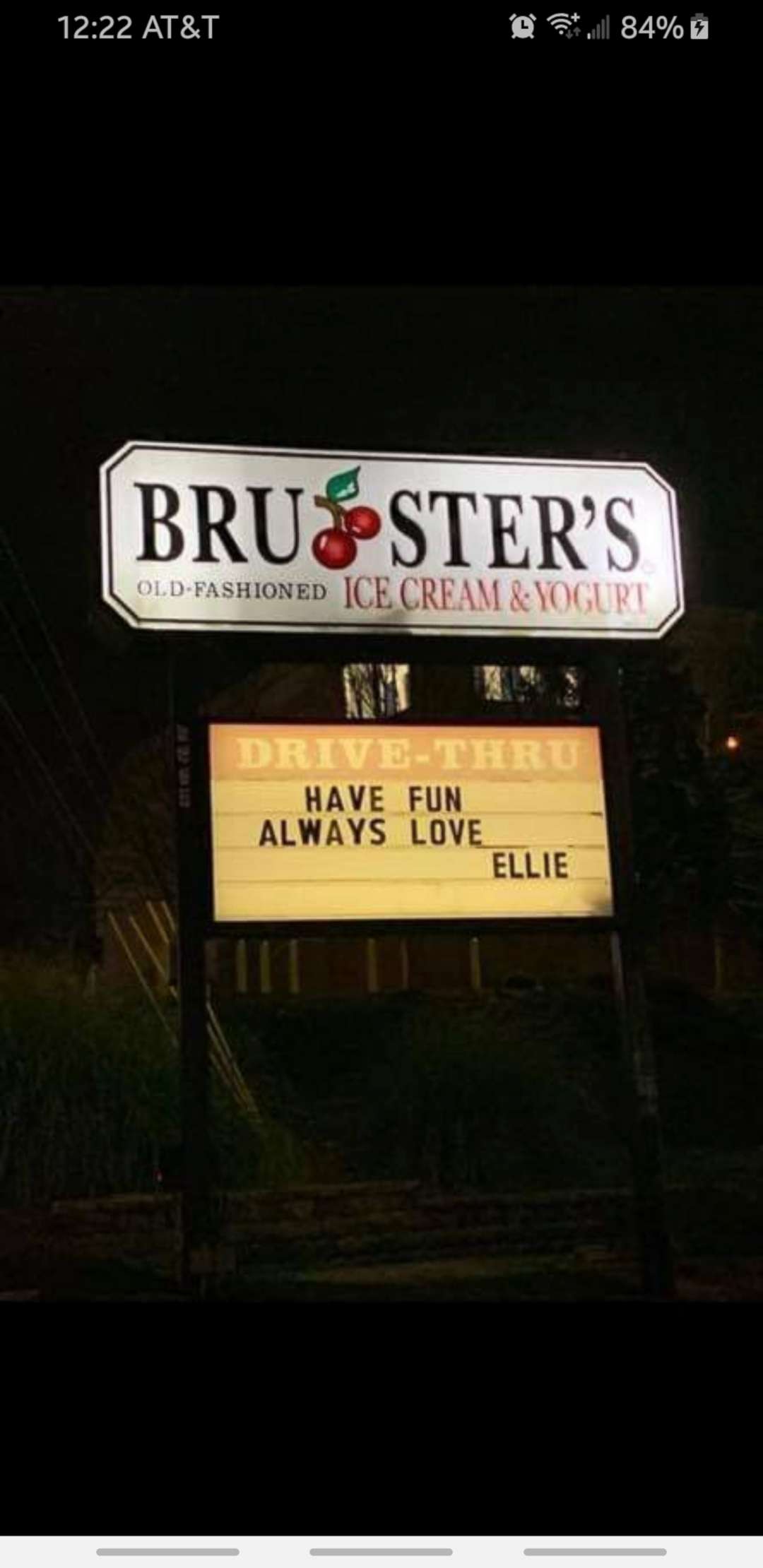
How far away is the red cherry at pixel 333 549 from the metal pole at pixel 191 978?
1.02m

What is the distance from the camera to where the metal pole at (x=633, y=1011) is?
9727mm

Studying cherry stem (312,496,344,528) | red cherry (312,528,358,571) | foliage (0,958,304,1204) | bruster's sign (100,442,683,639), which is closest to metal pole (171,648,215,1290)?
bruster's sign (100,442,683,639)

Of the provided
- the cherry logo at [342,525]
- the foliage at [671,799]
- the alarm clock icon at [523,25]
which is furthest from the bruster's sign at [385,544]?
the foliage at [671,799]

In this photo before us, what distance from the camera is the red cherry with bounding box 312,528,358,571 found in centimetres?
1046

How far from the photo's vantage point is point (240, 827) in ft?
33.2

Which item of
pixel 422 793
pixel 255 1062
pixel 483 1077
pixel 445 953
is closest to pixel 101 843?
pixel 445 953

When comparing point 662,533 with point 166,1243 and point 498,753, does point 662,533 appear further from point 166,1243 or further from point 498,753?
point 166,1243

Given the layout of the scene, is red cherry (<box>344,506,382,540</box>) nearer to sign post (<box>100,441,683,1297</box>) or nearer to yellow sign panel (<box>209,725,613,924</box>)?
sign post (<box>100,441,683,1297</box>)

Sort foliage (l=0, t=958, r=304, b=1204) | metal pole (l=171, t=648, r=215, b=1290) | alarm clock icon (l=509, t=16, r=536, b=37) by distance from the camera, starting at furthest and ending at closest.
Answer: foliage (l=0, t=958, r=304, b=1204) < metal pole (l=171, t=648, r=215, b=1290) < alarm clock icon (l=509, t=16, r=536, b=37)

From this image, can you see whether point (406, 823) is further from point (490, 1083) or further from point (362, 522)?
point (490, 1083)

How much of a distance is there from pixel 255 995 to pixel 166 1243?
9.04 metres

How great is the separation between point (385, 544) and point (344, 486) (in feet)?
1.42

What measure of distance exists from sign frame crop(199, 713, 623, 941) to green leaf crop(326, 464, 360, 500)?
1376 mm

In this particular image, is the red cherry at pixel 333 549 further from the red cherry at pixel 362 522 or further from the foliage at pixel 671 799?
the foliage at pixel 671 799
